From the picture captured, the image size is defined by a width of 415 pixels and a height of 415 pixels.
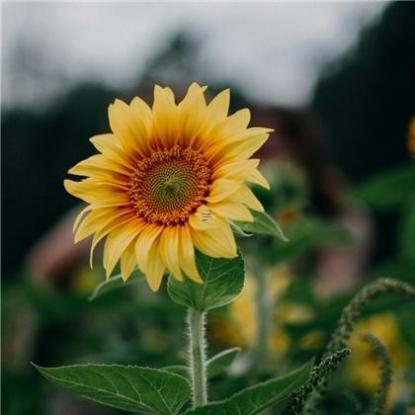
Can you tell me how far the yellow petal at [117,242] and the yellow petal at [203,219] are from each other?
51mm

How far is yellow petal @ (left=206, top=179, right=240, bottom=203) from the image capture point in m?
0.67

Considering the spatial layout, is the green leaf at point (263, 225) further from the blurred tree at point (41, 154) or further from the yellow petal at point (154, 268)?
the blurred tree at point (41, 154)

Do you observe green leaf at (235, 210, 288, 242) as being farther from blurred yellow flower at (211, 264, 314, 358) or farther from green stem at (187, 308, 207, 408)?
blurred yellow flower at (211, 264, 314, 358)

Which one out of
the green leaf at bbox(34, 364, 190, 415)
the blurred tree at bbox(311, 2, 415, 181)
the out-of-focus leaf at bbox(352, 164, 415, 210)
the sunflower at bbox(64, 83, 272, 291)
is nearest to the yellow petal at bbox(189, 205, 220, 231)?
the sunflower at bbox(64, 83, 272, 291)

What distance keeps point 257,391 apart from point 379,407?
153 mm

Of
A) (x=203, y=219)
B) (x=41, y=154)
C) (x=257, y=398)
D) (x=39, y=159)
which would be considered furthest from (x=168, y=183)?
(x=41, y=154)

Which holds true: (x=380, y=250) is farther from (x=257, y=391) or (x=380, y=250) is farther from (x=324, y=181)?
(x=257, y=391)

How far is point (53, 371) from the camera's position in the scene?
64cm

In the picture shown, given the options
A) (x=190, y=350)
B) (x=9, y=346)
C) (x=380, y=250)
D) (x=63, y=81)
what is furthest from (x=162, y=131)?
(x=63, y=81)

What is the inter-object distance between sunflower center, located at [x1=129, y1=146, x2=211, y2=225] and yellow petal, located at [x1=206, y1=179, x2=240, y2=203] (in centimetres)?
3

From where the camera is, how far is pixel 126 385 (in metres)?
0.66

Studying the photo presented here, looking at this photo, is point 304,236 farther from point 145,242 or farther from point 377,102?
point 377,102

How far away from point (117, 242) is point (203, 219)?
0.26 ft

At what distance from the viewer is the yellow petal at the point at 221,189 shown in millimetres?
673
